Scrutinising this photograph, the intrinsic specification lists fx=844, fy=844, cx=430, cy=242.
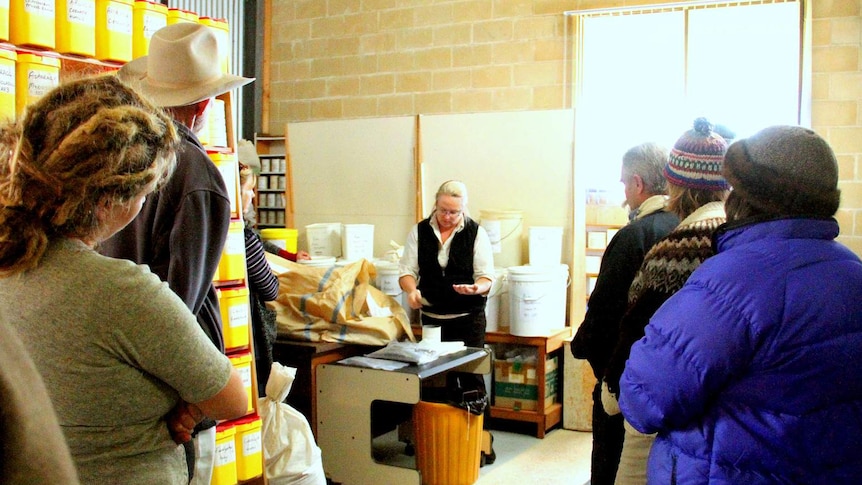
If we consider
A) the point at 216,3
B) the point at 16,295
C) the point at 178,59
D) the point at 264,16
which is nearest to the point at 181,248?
→ the point at 178,59

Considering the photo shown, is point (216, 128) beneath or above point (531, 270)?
above

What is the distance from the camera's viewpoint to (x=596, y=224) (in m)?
6.17

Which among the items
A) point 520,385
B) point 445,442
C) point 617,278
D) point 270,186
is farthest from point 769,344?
point 270,186

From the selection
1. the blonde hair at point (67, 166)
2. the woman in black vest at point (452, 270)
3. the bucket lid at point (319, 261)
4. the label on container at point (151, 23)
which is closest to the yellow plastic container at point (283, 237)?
the bucket lid at point (319, 261)

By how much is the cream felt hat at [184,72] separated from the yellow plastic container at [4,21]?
63cm

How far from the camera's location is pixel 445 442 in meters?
3.90

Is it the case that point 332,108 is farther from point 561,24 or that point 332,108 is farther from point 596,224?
point 596,224

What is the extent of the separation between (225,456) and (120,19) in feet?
5.13

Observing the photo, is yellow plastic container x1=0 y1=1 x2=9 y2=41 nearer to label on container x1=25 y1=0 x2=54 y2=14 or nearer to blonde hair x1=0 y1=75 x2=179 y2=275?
label on container x1=25 y1=0 x2=54 y2=14

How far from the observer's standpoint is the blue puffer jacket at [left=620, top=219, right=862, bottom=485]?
1481 millimetres

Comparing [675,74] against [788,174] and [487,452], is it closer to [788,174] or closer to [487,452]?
[487,452]

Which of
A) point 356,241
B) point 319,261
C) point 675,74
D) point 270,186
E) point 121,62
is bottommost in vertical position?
point 319,261

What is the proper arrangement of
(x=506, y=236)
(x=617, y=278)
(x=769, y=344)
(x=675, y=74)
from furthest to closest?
1. (x=675, y=74)
2. (x=506, y=236)
3. (x=617, y=278)
4. (x=769, y=344)

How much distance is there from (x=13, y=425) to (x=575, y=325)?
5060 millimetres
